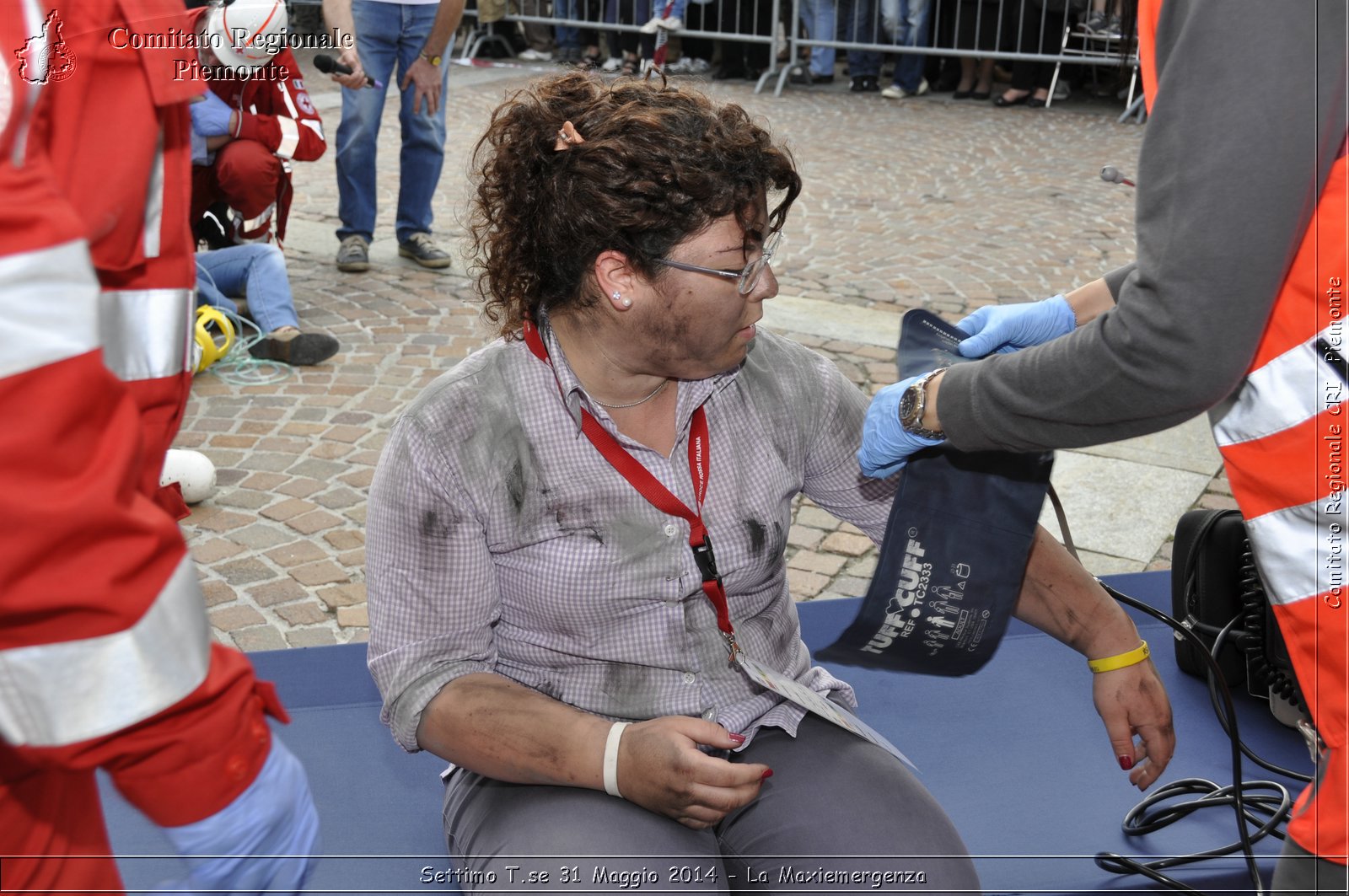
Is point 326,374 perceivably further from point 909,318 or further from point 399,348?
point 909,318

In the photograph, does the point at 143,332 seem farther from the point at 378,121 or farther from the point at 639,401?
the point at 378,121

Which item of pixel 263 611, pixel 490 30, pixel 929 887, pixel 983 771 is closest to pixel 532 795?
pixel 929 887

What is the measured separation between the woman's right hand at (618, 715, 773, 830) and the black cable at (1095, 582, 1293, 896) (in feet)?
2.45

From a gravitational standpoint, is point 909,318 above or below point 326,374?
above

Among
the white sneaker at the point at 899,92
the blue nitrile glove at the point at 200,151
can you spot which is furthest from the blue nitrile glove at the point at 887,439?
the white sneaker at the point at 899,92

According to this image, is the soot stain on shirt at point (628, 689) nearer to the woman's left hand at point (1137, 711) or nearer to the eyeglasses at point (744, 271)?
the eyeglasses at point (744, 271)

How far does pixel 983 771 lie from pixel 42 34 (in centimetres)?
200

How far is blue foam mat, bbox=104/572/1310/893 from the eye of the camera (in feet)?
7.13

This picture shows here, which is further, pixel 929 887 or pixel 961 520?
pixel 961 520

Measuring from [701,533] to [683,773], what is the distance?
1.17 ft

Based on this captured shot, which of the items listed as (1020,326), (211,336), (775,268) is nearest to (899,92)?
(775,268)

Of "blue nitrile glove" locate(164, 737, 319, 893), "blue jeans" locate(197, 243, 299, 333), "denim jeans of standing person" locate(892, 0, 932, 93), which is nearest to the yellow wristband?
"blue nitrile glove" locate(164, 737, 319, 893)

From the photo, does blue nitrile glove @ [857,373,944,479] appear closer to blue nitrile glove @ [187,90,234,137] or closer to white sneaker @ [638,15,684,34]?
blue nitrile glove @ [187,90,234,137]

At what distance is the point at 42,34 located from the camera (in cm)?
103
